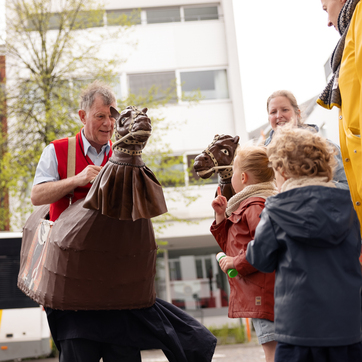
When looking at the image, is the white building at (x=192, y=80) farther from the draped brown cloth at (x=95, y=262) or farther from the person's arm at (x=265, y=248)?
the person's arm at (x=265, y=248)

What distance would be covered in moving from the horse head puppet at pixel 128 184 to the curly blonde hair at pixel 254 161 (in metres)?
0.59

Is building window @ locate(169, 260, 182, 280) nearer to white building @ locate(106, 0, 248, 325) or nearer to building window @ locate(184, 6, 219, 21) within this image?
white building @ locate(106, 0, 248, 325)

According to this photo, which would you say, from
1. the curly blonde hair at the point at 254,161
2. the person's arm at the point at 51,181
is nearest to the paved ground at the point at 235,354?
the curly blonde hair at the point at 254,161

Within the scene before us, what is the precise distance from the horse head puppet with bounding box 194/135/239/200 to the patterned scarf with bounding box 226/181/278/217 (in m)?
0.23

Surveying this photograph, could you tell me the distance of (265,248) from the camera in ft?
6.94

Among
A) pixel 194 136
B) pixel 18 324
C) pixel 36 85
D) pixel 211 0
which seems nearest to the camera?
pixel 18 324

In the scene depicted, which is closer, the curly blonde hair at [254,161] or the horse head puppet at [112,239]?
the horse head puppet at [112,239]

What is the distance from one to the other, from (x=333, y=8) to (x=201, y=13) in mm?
16465

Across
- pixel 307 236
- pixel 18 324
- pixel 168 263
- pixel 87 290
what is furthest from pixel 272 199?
pixel 168 263

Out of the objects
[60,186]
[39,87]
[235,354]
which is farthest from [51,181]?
[39,87]

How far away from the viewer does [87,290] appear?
2.51m

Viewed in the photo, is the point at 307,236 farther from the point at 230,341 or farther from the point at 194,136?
the point at 194,136

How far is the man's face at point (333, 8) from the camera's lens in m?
2.41

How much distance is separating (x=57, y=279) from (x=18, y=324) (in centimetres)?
847
